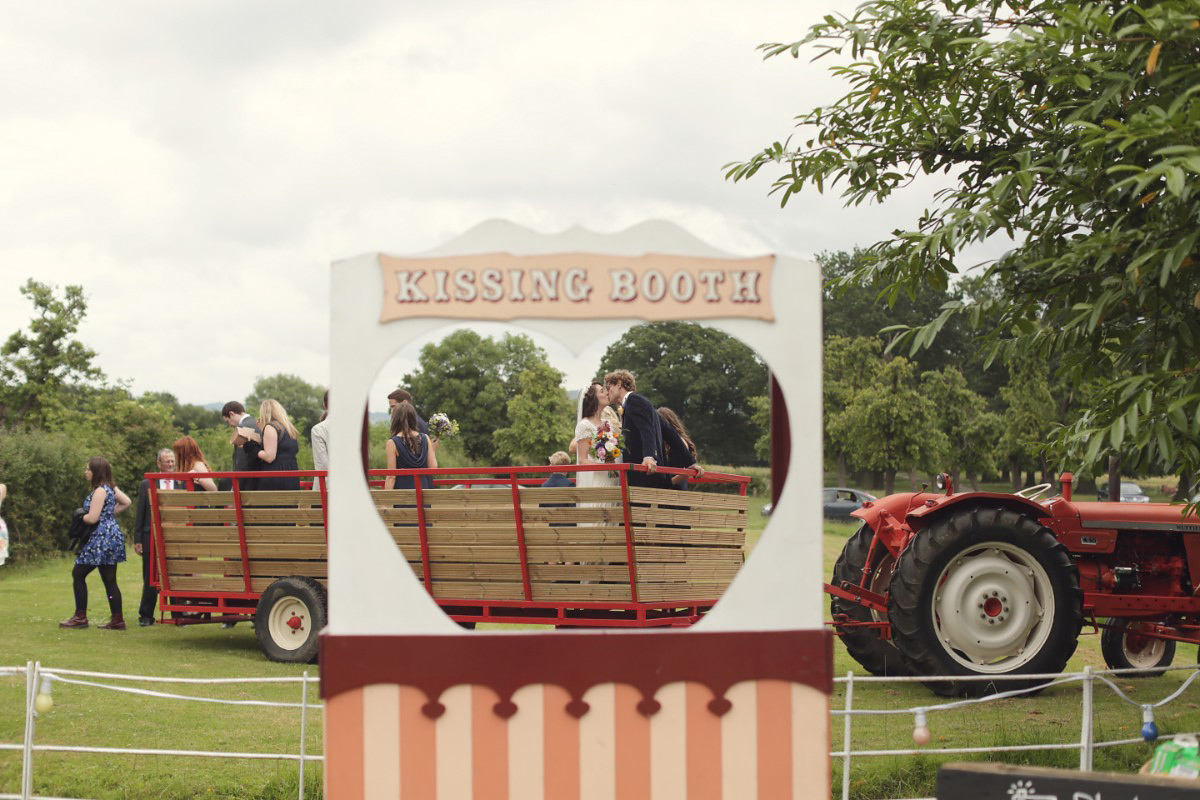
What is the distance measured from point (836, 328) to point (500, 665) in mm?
55678

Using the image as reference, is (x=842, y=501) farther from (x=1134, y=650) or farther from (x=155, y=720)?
(x=155, y=720)

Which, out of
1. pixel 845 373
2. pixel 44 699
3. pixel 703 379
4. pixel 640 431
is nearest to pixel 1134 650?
pixel 640 431

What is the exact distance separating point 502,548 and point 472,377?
40.4 m

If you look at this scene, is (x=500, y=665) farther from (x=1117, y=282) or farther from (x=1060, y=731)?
(x=1060, y=731)

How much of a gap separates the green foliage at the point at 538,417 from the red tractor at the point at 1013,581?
27329 millimetres

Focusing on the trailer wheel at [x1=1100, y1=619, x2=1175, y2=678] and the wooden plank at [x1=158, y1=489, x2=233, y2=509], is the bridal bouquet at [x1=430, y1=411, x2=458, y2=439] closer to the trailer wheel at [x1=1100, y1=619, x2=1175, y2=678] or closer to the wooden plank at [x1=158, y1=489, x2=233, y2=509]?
the wooden plank at [x1=158, y1=489, x2=233, y2=509]

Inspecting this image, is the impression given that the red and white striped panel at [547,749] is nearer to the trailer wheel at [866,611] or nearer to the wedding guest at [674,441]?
the wedding guest at [674,441]

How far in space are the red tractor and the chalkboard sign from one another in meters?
4.28

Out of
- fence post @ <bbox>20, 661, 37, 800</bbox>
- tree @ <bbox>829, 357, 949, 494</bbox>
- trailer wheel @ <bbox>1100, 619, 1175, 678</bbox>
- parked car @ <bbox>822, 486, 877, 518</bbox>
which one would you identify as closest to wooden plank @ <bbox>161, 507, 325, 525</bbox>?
fence post @ <bbox>20, 661, 37, 800</bbox>

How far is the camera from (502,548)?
7316 millimetres

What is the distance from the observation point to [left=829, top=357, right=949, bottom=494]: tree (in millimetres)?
36062

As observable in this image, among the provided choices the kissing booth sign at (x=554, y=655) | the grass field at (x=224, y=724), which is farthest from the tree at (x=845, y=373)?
the kissing booth sign at (x=554, y=655)

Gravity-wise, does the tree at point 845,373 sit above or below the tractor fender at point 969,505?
above

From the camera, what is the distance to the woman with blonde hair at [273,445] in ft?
29.4
